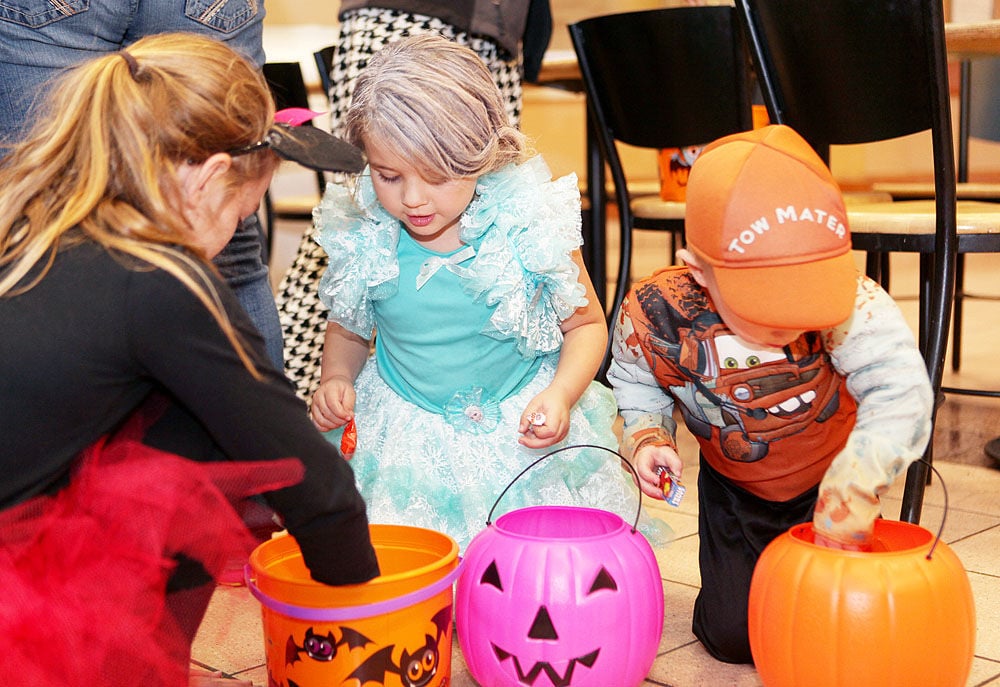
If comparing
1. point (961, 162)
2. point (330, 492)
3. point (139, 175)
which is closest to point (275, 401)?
point (330, 492)

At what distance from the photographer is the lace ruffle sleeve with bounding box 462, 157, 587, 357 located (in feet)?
5.31

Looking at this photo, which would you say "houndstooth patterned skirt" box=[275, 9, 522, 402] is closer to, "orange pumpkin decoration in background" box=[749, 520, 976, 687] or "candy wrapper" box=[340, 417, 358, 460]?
"candy wrapper" box=[340, 417, 358, 460]

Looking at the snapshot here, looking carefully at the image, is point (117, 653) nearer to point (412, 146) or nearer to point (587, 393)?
point (412, 146)

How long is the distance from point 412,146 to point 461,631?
2.11 ft

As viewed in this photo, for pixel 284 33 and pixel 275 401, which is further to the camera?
pixel 284 33

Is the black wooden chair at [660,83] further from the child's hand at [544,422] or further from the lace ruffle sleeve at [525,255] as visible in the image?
the child's hand at [544,422]

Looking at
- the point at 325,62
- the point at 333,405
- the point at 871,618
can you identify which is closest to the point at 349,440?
the point at 333,405

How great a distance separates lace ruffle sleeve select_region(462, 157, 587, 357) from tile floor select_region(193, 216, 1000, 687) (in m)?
0.43

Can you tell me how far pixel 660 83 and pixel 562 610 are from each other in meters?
1.35

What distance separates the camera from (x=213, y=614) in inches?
61.8

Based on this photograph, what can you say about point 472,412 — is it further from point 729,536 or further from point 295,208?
point 295,208

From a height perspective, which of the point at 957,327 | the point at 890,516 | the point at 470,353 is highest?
the point at 470,353

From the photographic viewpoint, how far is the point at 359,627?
3.71ft

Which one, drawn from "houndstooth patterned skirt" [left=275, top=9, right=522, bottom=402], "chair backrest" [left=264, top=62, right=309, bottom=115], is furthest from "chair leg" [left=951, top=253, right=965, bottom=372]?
"chair backrest" [left=264, top=62, right=309, bottom=115]
